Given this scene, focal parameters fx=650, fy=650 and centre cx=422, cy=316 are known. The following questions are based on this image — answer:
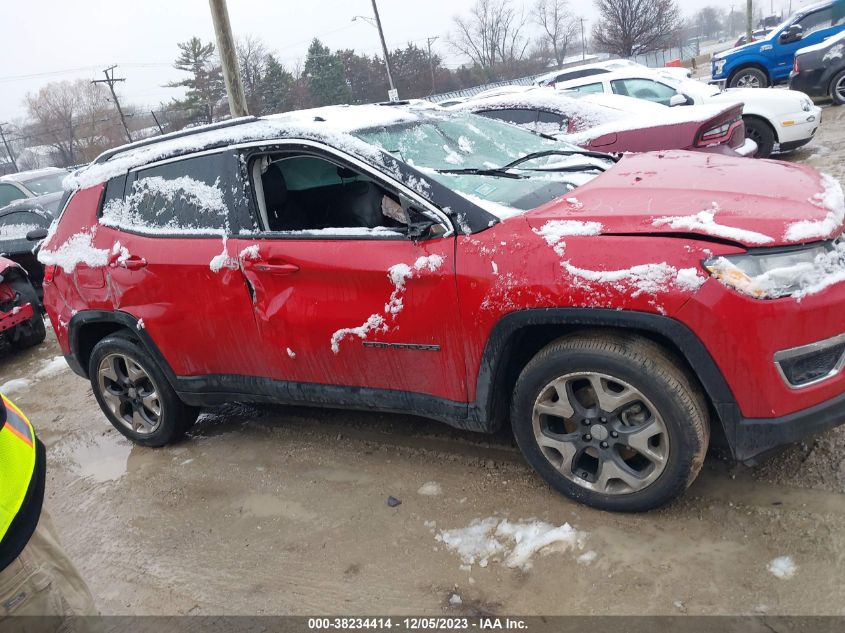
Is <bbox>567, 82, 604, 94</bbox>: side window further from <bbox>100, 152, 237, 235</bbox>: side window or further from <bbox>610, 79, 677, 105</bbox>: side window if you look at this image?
<bbox>100, 152, 237, 235</bbox>: side window

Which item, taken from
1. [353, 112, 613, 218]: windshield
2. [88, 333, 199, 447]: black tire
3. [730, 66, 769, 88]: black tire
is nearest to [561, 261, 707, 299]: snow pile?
[353, 112, 613, 218]: windshield

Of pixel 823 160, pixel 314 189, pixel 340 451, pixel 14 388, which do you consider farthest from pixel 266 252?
pixel 823 160

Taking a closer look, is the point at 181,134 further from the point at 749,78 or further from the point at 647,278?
the point at 749,78

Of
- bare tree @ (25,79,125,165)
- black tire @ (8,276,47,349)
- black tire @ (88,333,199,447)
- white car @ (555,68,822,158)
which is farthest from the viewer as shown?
bare tree @ (25,79,125,165)

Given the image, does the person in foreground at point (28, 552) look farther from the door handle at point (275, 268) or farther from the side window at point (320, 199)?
the side window at point (320, 199)

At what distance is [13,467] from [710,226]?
7.68 feet

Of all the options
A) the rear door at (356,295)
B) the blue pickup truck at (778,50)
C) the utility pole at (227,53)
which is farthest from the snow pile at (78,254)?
the blue pickup truck at (778,50)

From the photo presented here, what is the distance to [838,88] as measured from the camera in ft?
39.5

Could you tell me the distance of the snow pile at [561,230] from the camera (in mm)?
2543

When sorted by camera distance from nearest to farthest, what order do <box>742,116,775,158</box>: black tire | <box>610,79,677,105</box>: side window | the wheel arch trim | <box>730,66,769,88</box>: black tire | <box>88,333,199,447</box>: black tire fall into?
1. the wheel arch trim
2. <box>88,333,199,447</box>: black tire
3. <box>742,116,775,158</box>: black tire
4. <box>610,79,677,105</box>: side window
5. <box>730,66,769,88</box>: black tire

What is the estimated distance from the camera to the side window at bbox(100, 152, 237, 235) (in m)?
3.50

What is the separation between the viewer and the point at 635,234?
246 cm

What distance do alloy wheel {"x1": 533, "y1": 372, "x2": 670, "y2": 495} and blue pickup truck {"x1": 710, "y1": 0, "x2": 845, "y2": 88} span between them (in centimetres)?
1348

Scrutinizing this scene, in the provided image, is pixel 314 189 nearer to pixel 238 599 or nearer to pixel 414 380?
pixel 414 380
